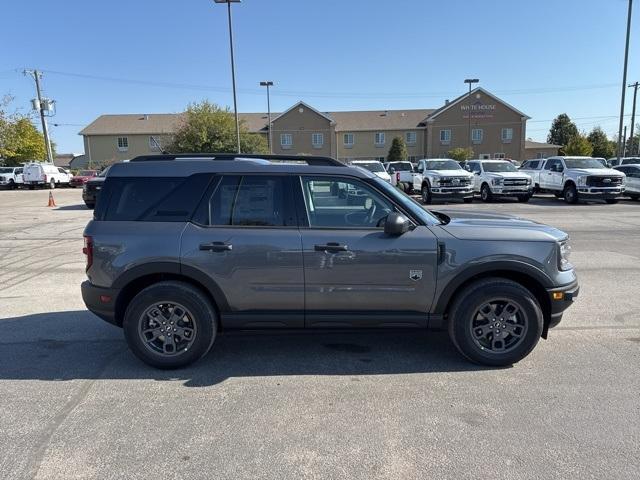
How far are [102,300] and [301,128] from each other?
55406 mm

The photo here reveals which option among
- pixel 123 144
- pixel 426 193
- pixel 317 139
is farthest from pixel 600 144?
pixel 123 144

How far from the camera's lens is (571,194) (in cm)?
2002

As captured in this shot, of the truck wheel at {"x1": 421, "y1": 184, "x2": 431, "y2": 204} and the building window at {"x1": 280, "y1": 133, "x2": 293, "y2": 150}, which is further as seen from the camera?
the building window at {"x1": 280, "y1": 133, "x2": 293, "y2": 150}

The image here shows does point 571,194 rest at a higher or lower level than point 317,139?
lower

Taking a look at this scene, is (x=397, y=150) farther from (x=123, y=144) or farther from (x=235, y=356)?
(x=235, y=356)

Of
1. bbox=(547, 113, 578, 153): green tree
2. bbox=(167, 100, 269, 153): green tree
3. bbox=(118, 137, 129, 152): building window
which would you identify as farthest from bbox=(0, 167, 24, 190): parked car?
bbox=(547, 113, 578, 153): green tree

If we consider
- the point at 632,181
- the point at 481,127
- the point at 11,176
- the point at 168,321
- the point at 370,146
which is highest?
the point at 481,127

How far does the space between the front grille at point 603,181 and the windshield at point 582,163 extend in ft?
5.24

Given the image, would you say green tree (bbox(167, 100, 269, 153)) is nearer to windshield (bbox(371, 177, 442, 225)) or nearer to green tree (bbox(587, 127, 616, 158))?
windshield (bbox(371, 177, 442, 225))

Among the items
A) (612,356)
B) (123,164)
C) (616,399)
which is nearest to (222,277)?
(123,164)

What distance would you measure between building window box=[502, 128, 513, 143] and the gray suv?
58431 millimetres

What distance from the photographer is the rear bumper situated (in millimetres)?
4105

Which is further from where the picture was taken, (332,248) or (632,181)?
(632,181)

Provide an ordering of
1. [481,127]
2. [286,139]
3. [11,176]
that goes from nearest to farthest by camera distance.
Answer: [11,176]
[481,127]
[286,139]
